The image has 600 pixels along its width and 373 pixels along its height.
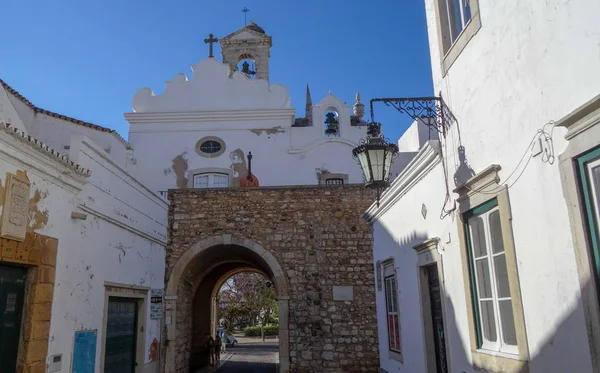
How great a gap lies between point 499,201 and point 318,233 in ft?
27.2

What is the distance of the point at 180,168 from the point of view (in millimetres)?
17094

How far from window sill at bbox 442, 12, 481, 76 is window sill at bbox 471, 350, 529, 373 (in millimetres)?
2993

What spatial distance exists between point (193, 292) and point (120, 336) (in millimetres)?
4891

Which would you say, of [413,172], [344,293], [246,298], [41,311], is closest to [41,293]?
[41,311]

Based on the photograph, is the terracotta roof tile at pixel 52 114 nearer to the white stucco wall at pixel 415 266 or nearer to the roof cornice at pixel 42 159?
the roof cornice at pixel 42 159

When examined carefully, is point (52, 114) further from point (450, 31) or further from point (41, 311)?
point (450, 31)

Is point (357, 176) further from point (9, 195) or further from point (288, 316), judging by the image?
point (9, 195)

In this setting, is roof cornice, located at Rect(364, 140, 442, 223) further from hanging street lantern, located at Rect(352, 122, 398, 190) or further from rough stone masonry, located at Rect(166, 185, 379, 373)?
rough stone masonry, located at Rect(166, 185, 379, 373)

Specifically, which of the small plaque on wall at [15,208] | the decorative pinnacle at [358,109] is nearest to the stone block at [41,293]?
the small plaque on wall at [15,208]

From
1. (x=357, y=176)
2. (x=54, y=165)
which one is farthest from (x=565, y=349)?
(x=357, y=176)

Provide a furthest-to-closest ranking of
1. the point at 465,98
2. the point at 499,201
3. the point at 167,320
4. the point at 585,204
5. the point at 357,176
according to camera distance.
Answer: the point at 357,176, the point at 167,320, the point at 465,98, the point at 499,201, the point at 585,204

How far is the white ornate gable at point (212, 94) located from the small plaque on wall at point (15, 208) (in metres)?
12.0

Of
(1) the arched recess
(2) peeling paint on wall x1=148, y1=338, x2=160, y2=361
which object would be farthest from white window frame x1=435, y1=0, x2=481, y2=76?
(2) peeling paint on wall x1=148, y1=338, x2=160, y2=361

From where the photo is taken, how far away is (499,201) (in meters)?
4.37
